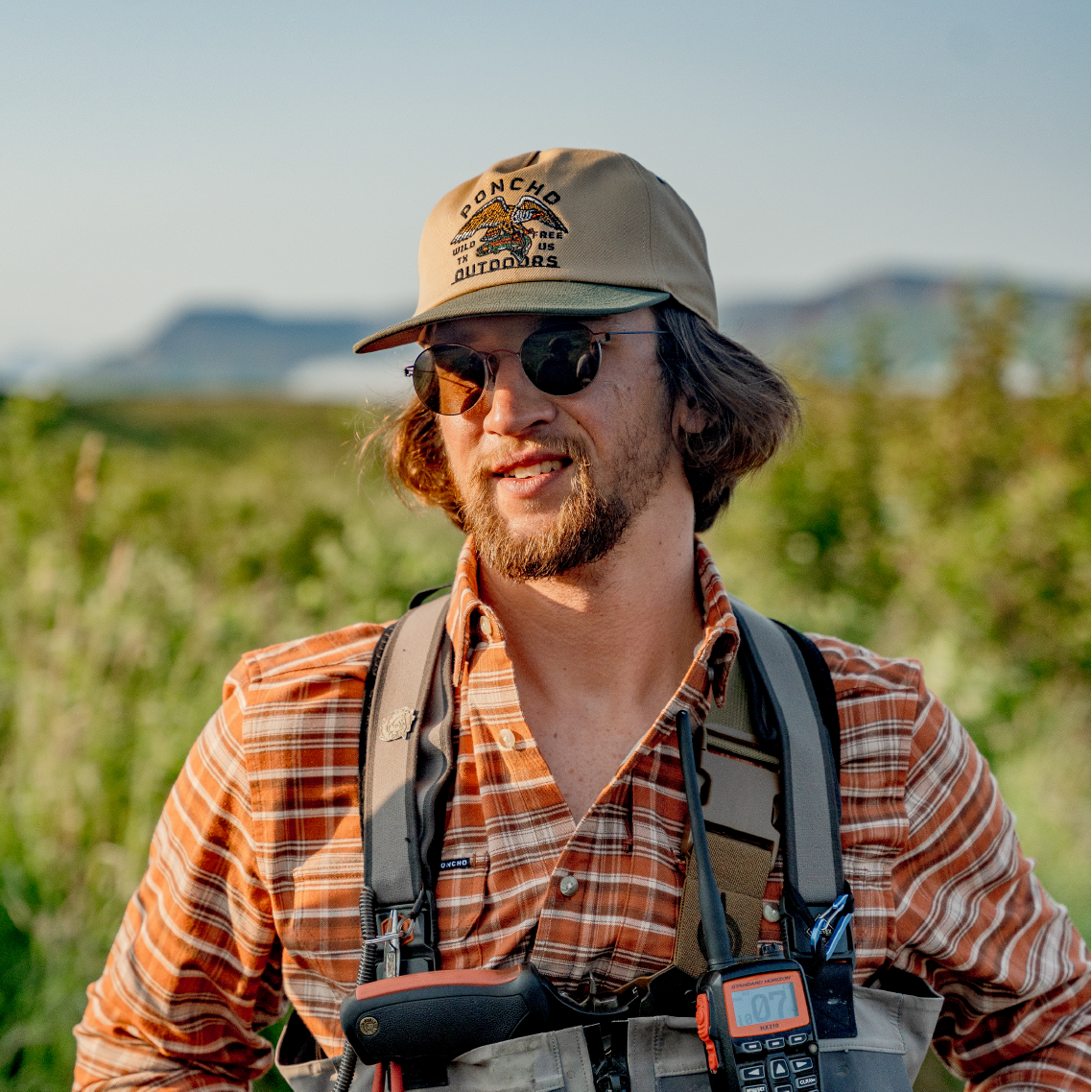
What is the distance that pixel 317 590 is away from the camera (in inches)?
211

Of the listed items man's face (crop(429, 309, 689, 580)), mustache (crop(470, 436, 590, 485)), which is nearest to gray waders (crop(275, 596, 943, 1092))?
man's face (crop(429, 309, 689, 580))

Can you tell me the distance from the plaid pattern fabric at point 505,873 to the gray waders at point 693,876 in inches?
2.2

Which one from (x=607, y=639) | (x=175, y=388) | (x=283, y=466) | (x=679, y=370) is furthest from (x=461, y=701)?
(x=175, y=388)

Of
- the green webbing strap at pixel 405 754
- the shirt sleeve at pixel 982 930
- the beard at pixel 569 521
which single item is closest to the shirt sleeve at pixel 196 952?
the green webbing strap at pixel 405 754

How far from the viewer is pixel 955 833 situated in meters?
1.97

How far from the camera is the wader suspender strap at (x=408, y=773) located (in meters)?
1.66

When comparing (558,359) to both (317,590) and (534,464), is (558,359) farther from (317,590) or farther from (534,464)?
(317,590)

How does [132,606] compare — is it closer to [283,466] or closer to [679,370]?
[679,370]

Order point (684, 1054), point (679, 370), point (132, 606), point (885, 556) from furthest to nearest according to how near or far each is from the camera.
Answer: point (885, 556), point (132, 606), point (679, 370), point (684, 1054)

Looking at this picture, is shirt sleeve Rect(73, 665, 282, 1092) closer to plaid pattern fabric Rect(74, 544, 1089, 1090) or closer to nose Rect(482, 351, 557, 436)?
plaid pattern fabric Rect(74, 544, 1089, 1090)

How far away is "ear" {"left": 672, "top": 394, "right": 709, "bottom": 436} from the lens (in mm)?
2283

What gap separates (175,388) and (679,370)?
5468 cm

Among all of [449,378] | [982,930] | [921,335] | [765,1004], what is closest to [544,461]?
[449,378]

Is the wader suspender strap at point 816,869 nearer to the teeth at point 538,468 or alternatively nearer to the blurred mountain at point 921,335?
the teeth at point 538,468
